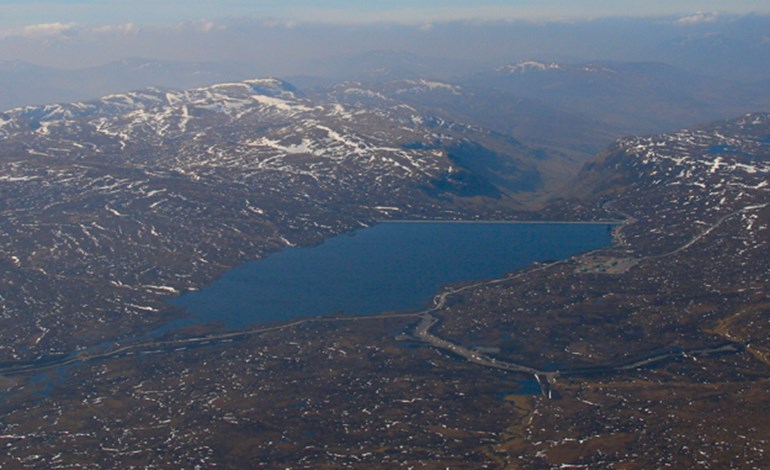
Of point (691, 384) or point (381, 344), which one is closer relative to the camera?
point (691, 384)

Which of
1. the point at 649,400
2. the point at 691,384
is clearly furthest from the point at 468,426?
the point at 691,384

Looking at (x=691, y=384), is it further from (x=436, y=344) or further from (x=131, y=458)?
(x=131, y=458)

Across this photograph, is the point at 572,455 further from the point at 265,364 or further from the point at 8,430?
the point at 8,430

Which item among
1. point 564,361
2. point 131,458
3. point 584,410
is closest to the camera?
point 131,458

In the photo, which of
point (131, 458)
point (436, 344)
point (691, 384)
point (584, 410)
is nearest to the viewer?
point (131, 458)

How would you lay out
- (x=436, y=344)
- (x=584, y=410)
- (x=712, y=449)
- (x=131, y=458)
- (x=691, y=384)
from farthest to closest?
(x=436, y=344) → (x=691, y=384) → (x=584, y=410) → (x=131, y=458) → (x=712, y=449)

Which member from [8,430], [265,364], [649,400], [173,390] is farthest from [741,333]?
[8,430]

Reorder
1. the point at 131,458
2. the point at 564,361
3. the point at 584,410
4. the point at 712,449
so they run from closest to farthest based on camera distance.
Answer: the point at 712,449 < the point at 131,458 < the point at 584,410 < the point at 564,361

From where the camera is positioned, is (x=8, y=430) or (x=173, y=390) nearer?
(x=8, y=430)
